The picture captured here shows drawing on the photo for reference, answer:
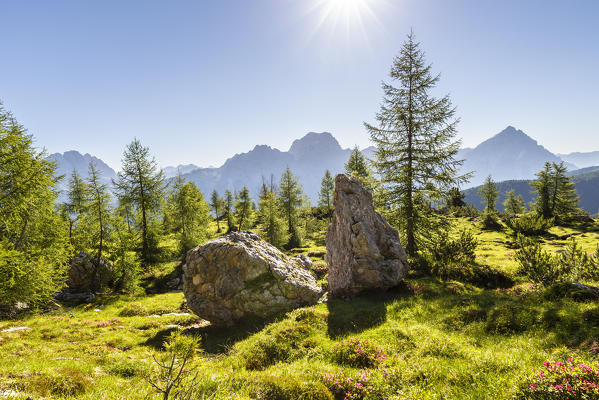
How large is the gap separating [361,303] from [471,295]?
601cm

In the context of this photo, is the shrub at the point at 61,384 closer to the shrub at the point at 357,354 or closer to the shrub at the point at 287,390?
the shrub at the point at 287,390

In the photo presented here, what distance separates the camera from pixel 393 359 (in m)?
8.02

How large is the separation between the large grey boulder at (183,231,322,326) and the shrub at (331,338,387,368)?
551 cm

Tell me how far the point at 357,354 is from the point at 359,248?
7.78m

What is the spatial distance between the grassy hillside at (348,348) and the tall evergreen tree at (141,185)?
16530mm

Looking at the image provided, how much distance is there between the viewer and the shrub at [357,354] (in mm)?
8188

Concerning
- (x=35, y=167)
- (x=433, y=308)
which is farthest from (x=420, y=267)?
(x=35, y=167)

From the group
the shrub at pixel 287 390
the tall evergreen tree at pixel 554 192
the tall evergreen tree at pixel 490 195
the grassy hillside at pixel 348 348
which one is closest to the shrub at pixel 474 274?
the grassy hillside at pixel 348 348

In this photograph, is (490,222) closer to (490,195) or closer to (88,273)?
(490,195)

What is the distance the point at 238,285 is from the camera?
14.2 metres

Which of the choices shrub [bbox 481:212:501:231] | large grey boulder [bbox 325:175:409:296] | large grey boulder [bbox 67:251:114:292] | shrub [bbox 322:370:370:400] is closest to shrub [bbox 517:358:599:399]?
shrub [bbox 322:370:370:400]

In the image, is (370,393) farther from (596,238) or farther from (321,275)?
(596,238)

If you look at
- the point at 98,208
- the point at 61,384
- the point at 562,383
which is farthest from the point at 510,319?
the point at 98,208

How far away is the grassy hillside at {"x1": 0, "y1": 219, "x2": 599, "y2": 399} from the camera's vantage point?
20.6 ft
